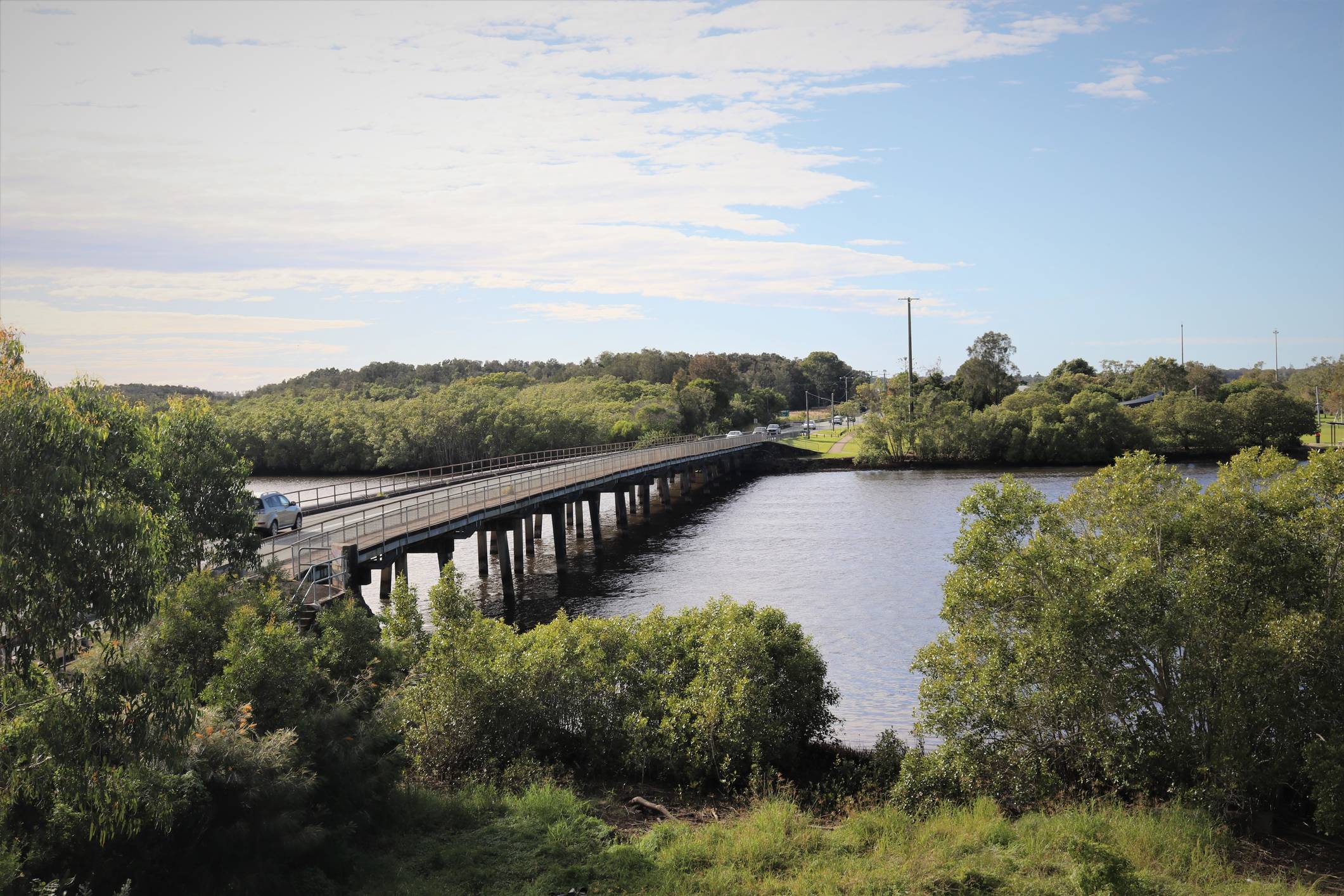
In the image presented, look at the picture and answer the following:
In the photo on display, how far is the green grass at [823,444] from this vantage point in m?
109

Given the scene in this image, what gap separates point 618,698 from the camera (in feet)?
66.9

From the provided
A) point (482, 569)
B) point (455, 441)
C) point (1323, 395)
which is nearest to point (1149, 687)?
point (482, 569)

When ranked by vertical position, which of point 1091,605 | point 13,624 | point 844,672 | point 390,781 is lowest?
point 844,672

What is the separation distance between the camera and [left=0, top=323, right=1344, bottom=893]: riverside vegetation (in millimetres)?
11156

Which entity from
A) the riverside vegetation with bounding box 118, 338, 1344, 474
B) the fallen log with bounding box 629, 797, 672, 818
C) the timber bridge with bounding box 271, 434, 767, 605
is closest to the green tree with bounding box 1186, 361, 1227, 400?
the riverside vegetation with bounding box 118, 338, 1344, 474

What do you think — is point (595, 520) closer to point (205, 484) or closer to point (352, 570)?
point (352, 570)

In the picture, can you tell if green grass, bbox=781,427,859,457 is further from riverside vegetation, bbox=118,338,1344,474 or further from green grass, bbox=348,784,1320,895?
green grass, bbox=348,784,1320,895

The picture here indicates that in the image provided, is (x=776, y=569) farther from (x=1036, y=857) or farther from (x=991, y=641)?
(x=1036, y=857)

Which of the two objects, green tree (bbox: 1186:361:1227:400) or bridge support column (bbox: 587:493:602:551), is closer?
bridge support column (bbox: 587:493:602:551)

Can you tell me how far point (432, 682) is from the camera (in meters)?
19.5

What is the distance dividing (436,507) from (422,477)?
5057 cm

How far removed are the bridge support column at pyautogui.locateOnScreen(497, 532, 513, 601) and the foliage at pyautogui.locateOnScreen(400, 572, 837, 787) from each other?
18.9 metres

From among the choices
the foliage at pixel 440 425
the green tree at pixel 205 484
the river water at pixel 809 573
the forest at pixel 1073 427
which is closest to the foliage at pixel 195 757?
the green tree at pixel 205 484

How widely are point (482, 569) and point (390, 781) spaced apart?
109ft
